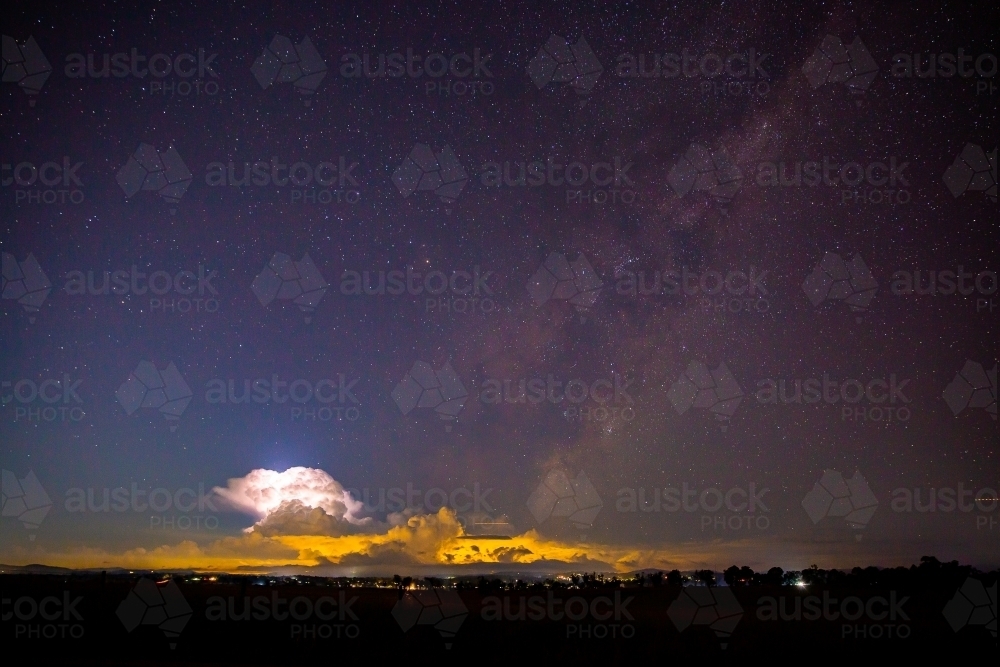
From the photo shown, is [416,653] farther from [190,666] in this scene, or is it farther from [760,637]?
[760,637]

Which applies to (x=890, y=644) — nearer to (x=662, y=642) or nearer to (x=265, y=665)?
(x=662, y=642)

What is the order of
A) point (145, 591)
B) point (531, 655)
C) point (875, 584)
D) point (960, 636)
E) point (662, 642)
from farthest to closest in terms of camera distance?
point (875, 584) < point (145, 591) < point (960, 636) < point (662, 642) < point (531, 655)

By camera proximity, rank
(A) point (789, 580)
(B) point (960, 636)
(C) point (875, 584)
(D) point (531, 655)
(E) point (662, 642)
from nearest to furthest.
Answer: (D) point (531, 655) → (E) point (662, 642) → (B) point (960, 636) → (C) point (875, 584) → (A) point (789, 580)

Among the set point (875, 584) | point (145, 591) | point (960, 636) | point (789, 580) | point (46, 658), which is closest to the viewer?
point (46, 658)

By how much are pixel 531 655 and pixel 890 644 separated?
12.7 m

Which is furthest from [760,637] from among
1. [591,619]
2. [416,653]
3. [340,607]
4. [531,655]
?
[340,607]

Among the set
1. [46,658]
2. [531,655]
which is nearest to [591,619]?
[531,655]

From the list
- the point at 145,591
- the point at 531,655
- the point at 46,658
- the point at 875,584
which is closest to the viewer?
the point at 46,658

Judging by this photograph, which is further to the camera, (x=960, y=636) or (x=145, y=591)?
(x=145, y=591)

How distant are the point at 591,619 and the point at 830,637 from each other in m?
8.98

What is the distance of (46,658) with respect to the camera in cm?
2244

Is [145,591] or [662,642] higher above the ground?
[145,591]

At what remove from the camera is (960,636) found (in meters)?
29.8

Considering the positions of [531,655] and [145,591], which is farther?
[145,591]
